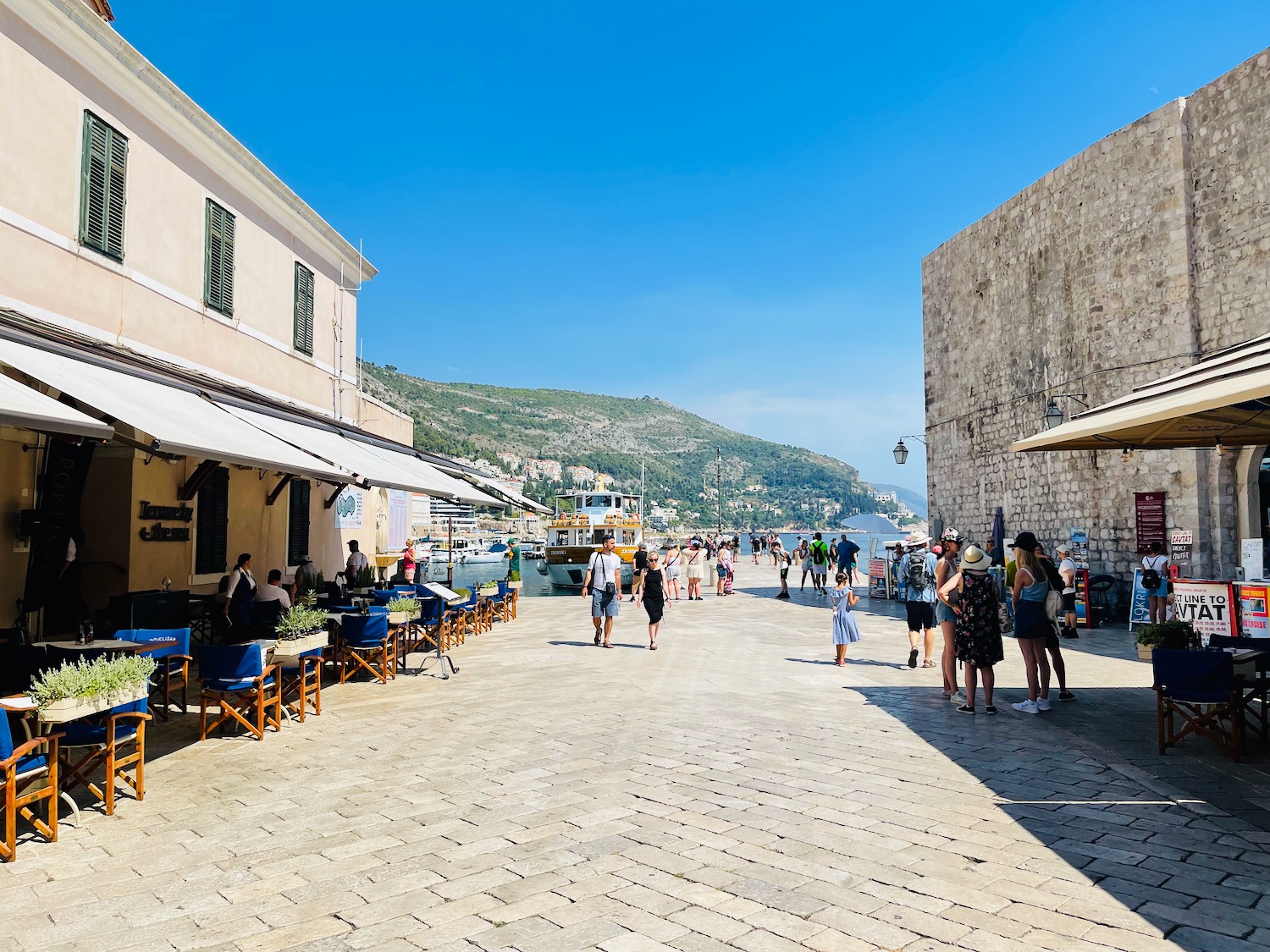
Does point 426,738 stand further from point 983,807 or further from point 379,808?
point 983,807

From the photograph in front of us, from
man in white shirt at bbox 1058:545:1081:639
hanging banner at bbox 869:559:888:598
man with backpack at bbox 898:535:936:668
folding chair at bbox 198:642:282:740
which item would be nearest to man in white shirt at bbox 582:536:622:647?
man with backpack at bbox 898:535:936:668

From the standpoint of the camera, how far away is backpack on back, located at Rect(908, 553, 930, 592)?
10305mm

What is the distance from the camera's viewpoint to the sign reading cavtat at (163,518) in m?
10.1

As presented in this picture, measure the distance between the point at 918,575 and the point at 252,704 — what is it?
9.43 metres

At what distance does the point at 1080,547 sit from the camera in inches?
597

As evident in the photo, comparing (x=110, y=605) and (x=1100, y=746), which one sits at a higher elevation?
(x=110, y=605)

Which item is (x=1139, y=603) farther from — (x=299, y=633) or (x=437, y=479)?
(x=299, y=633)

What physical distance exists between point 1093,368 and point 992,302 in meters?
4.00

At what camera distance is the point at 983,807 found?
465 centimetres

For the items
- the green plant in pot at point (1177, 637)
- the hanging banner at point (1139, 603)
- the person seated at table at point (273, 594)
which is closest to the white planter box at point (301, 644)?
the person seated at table at point (273, 594)

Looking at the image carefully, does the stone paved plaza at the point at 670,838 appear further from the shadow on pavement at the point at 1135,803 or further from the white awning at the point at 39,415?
the white awning at the point at 39,415

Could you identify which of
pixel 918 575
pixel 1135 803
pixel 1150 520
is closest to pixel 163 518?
pixel 918 575

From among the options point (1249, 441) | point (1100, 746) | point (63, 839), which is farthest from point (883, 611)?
point (63, 839)

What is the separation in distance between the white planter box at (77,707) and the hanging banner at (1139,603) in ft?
44.3
